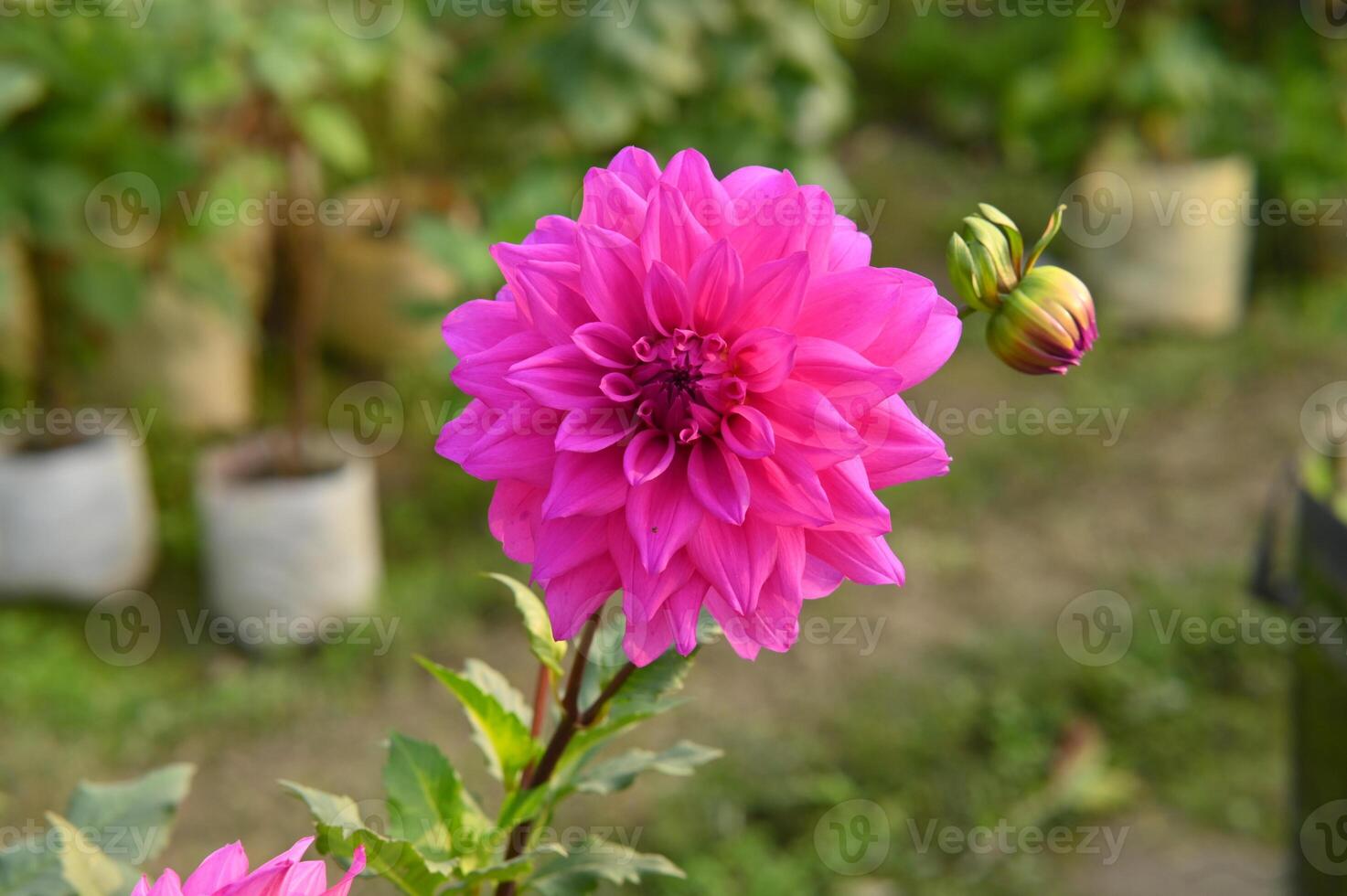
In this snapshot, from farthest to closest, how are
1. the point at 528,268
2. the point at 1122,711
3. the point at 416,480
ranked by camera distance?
the point at 416,480 → the point at 1122,711 → the point at 528,268

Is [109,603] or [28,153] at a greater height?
[28,153]

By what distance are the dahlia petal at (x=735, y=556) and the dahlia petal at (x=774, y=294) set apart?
78mm

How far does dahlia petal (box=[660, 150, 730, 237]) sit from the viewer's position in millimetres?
518

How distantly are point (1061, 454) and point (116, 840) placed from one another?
2703 millimetres

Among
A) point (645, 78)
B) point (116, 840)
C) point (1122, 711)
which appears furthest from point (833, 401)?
point (645, 78)

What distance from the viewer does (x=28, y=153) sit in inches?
95.0

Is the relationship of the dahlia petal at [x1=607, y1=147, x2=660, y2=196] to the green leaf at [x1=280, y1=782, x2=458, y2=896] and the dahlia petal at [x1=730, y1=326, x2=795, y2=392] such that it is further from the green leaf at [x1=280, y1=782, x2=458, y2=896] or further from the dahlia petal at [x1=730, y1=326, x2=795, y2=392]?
the green leaf at [x1=280, y1=782, x2=458, y2=896]

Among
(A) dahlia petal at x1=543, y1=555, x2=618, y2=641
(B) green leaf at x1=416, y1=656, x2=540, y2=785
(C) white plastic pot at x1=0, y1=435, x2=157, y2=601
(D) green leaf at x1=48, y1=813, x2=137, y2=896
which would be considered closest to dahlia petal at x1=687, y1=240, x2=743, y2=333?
(A) dahlia petal at x1=543, y1=555, x2=618, y2=641

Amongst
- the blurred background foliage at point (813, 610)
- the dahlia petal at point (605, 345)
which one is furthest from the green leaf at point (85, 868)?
the blurred background foliage at point (813, 610)

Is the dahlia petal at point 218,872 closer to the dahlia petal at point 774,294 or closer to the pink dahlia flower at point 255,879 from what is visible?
the pink dahlia flower at point 255,879

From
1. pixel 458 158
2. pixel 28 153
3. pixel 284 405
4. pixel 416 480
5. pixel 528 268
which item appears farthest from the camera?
pixel 458 158

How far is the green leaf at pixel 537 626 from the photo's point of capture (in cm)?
58

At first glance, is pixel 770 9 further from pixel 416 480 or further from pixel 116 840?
pixel 116 840

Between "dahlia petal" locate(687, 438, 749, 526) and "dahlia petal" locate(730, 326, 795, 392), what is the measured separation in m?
0.03
